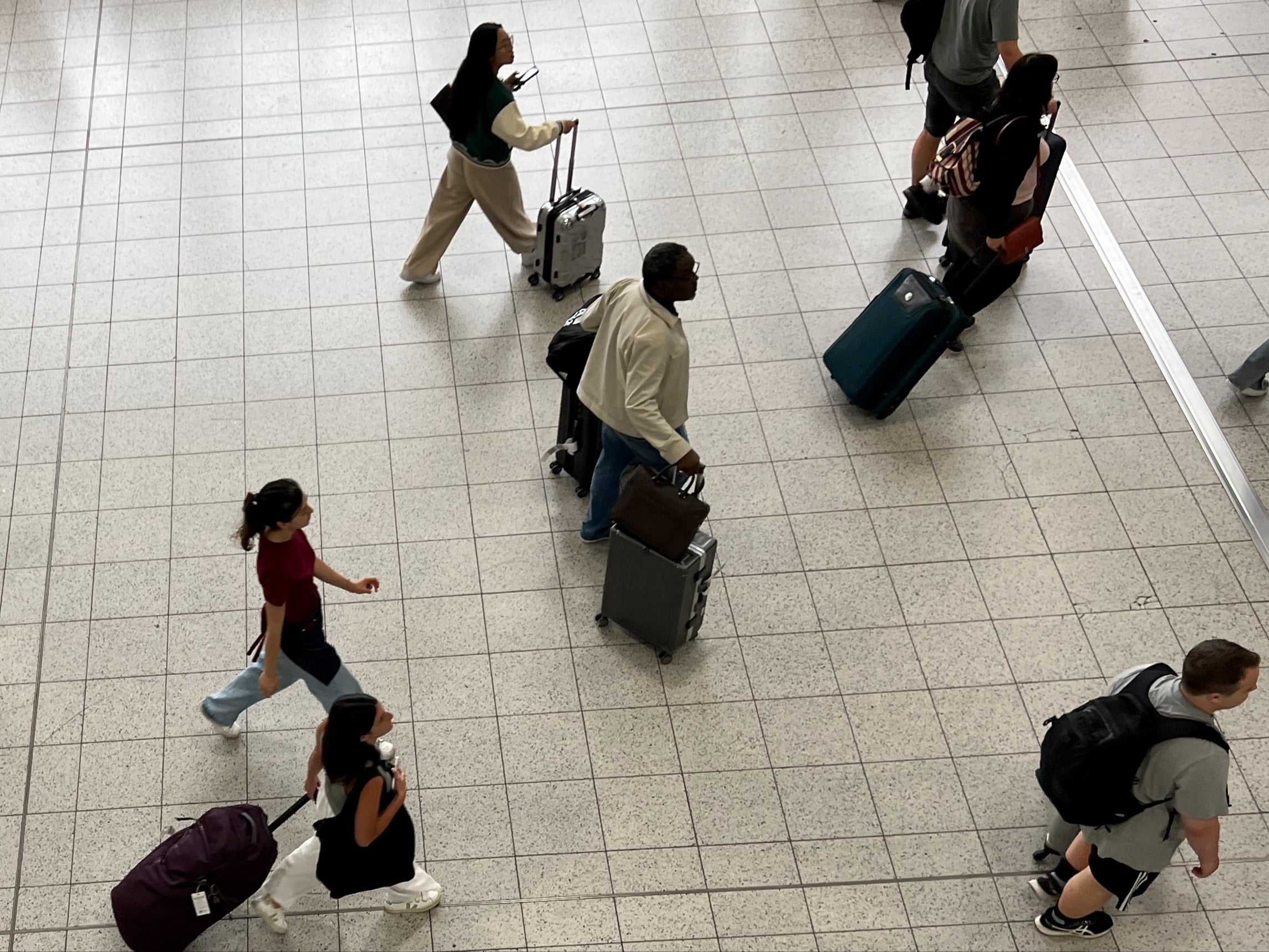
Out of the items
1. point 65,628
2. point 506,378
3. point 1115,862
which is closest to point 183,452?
point 65,628

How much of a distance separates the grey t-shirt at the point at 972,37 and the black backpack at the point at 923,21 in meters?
0.02

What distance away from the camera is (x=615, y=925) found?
173 inches

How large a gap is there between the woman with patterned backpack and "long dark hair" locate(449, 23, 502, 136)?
218 centimetres

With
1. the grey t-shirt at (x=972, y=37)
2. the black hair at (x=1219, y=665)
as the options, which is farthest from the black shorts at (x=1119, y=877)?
the grey t-shirt at (x=972, y=37)

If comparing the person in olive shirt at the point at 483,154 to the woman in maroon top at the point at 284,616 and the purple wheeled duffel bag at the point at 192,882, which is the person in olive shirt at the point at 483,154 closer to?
the woman in maroon top at the point at 284,616

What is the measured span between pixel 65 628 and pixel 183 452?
1028 mm

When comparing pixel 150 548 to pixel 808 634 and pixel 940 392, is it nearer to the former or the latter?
pixel 808 634

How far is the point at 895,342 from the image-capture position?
5.91 m

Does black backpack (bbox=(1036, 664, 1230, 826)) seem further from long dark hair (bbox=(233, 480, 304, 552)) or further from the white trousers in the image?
long dark hair (bbox=(233, 480, 304, 552))

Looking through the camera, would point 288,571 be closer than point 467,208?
Yes

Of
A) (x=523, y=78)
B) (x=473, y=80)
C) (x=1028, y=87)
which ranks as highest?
(x=1028, y=87)

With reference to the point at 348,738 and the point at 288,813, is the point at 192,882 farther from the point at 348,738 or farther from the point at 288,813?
the point at 348,738

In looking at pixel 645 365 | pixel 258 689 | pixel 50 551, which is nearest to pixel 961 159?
pixel 645 365

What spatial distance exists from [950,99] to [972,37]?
400 mm
